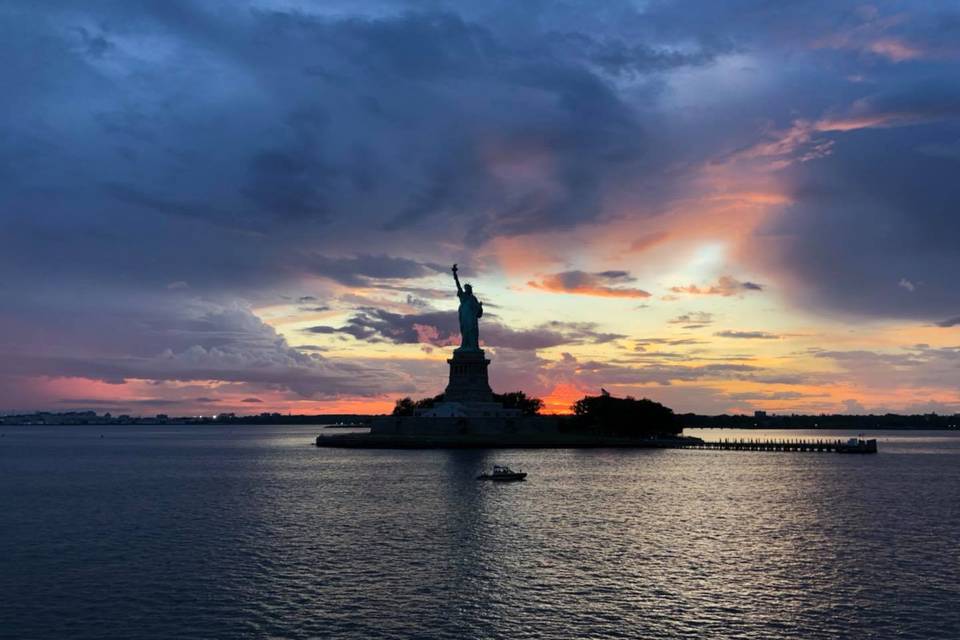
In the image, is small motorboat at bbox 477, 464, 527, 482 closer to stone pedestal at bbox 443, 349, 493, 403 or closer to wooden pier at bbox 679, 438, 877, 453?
stone pedestal at bbox 443, 349, 493, 403

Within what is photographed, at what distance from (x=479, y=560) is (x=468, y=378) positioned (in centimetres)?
→ 9242

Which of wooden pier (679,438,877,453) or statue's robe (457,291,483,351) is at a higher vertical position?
statue's robe (457,291,483,351)

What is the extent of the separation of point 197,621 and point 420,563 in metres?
11.9

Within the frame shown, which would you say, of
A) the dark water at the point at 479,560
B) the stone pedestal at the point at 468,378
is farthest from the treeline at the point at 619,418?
the dark water at the point at 479,560

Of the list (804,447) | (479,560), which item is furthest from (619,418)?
(479,560)

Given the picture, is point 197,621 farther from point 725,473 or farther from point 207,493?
point 725,473

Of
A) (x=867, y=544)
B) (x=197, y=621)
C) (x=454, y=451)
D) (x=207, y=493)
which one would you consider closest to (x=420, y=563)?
(x=197, y=621)

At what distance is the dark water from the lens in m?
30.9

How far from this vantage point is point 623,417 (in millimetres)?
158875

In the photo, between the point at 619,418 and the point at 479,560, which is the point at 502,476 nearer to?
the point at 479,560

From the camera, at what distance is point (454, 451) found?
121562 millimetres

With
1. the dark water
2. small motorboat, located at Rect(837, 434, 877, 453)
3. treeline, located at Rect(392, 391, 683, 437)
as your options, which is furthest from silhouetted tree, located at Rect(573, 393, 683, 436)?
the dark water

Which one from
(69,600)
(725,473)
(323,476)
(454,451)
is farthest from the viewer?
(454,451)

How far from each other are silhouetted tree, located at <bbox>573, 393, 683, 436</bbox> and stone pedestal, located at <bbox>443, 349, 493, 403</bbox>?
3164cm
